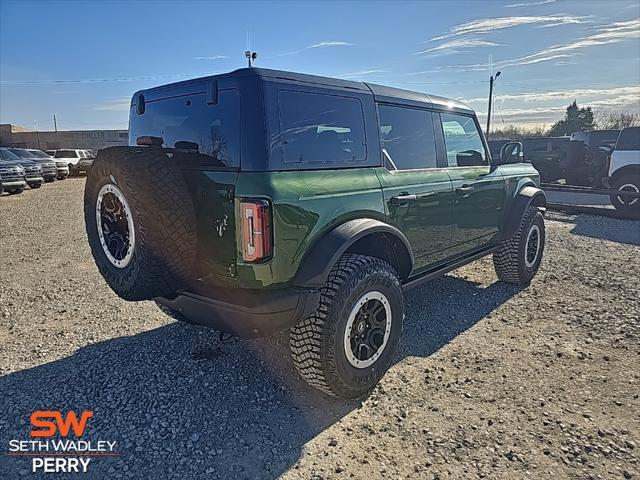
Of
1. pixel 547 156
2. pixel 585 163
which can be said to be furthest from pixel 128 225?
pixel 547 156

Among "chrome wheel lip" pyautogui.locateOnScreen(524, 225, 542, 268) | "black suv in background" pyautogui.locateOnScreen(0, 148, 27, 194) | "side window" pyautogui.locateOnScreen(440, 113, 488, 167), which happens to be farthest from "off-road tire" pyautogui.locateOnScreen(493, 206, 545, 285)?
"black suv in background" pyautogui.locateOnScreen(0, 148, 27, 194)

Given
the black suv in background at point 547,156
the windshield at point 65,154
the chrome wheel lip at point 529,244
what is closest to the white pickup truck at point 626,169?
the black suv in background at point 547,156

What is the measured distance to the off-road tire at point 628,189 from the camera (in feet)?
33.6

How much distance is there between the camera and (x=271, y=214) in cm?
245

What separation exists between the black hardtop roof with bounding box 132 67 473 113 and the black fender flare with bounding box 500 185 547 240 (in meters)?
1.45

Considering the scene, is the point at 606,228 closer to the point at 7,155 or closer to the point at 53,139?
the point at 7,155

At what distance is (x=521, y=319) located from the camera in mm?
4266

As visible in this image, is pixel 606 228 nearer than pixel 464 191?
No

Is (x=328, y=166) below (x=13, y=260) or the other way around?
the other way around

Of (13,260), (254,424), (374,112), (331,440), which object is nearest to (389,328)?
(331,440)

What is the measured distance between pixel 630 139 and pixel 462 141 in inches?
347

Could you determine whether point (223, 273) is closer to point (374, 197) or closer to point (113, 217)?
point (113, 217)

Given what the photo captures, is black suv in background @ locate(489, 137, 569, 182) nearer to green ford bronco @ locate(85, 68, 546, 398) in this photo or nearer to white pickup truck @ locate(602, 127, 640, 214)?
white pickup truck @ locate(602, 127, 640, 214)

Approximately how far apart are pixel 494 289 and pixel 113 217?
165 inches
